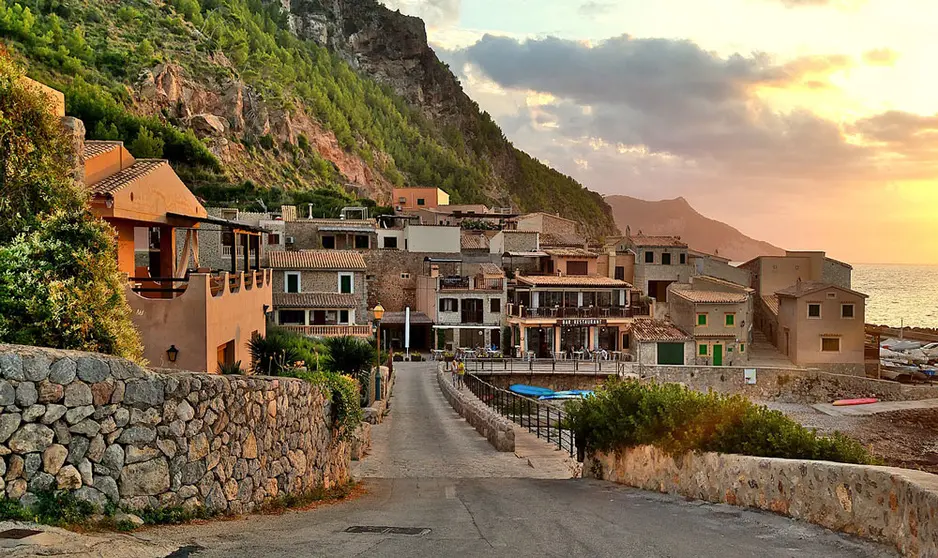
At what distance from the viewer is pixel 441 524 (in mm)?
9688

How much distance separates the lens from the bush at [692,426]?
1012 cm

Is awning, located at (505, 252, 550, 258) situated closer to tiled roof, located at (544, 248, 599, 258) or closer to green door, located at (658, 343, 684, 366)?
tiled roof, located at (544, 248, 599, 258)

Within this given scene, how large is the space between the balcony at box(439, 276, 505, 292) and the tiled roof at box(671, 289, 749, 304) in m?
13.9

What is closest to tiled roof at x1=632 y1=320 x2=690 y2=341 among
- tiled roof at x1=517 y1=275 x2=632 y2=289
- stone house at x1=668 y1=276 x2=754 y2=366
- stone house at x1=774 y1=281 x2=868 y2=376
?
stone house at x1=668 y1=276 x2=754 y2=366

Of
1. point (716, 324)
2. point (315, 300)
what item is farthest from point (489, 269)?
point (716, 324)

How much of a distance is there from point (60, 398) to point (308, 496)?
5.26 m

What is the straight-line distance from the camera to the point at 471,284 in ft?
181

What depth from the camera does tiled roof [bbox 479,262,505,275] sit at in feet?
184

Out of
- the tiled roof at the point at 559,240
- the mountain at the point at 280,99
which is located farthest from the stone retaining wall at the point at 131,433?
the tiled roof at the point at 559,240

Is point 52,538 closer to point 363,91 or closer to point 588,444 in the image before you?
point 588,444

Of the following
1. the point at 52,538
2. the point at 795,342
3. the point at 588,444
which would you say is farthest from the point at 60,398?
the point at 795,342

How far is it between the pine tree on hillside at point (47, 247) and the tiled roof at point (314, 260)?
130ft

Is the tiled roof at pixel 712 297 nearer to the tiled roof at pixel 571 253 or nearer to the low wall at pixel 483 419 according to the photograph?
the tiled roof at pixel 571 253

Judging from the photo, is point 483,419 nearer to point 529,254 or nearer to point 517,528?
point 517,528
